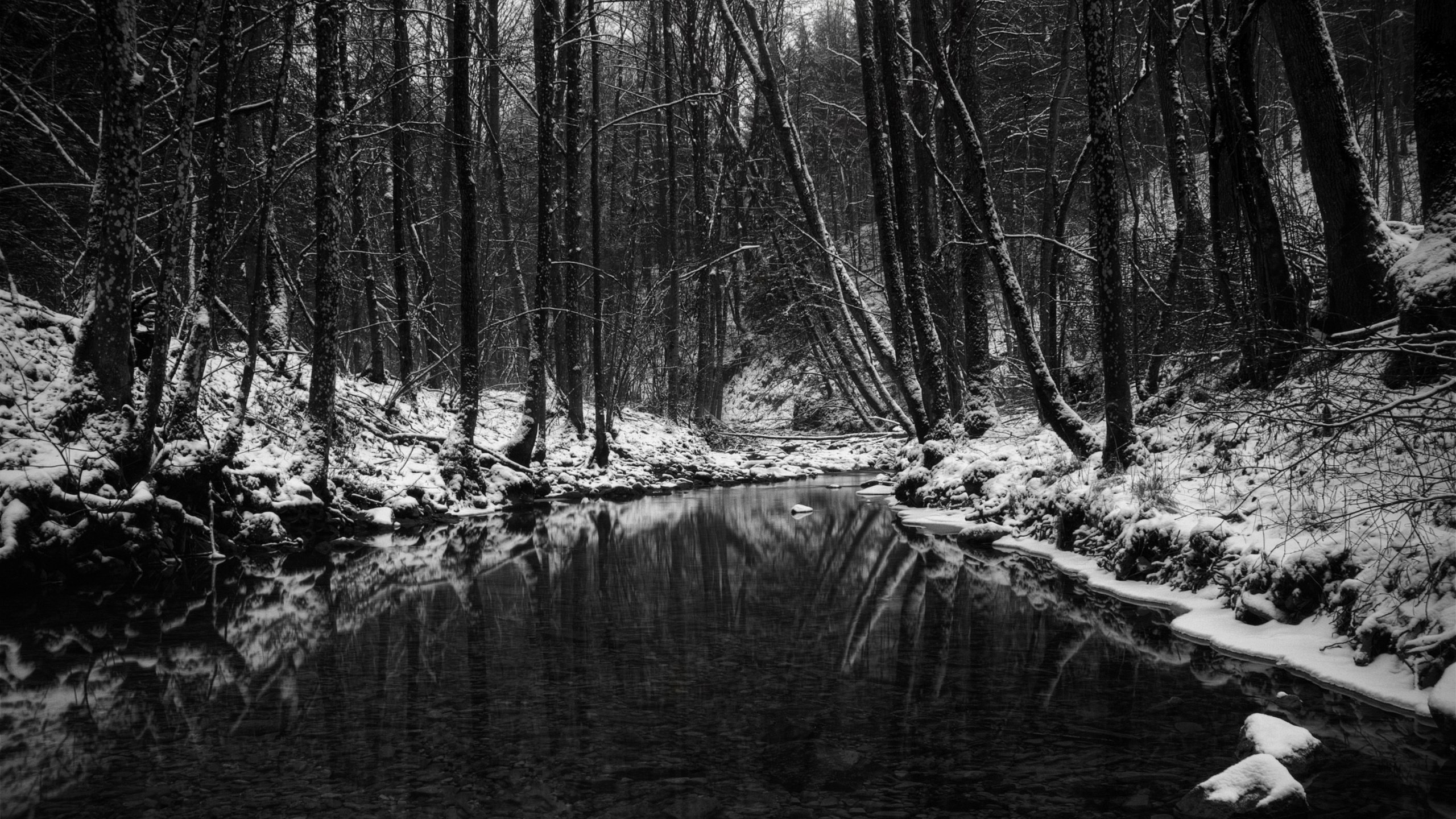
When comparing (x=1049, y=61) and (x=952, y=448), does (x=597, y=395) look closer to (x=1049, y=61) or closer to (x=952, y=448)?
(x=952, y=448)

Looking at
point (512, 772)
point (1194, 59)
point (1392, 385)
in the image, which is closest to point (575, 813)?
point (512, 772)

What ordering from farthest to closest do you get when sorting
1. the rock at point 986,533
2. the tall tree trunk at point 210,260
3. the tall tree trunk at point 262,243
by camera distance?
the tall tree trunk at point 262,243, the rock at point 986,533, the tall tree trunk at point 210,260

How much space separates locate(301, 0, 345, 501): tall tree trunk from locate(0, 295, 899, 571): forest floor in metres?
0.29

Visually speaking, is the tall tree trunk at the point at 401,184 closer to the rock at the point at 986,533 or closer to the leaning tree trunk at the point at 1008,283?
the leaning tree trunk at the point at 1008,283

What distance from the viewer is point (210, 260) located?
10070mm

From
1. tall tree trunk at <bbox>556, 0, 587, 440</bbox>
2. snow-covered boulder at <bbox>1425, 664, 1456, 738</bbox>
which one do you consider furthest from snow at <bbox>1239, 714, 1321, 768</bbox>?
tall tree trunk at <bbox>556, 0, 587, 440</bbox>

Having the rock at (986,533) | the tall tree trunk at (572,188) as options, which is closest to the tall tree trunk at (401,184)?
the tall tree trunk at (572,188)

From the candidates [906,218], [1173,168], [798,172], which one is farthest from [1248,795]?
[798,172]

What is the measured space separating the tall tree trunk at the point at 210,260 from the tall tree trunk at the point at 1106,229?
9772 millimetres

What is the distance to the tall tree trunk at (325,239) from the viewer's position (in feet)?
39.2

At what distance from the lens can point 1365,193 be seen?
6.93 m

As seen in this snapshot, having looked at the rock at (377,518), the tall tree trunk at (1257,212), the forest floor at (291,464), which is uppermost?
the tall tree trunk at (1257,212)

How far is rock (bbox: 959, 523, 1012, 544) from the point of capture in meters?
10.6

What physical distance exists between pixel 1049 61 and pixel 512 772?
24.9m
